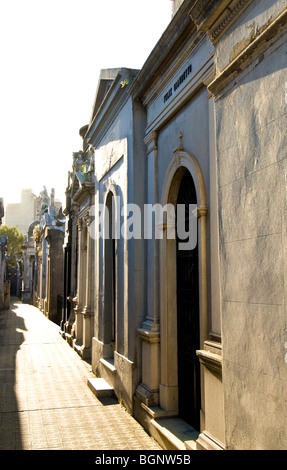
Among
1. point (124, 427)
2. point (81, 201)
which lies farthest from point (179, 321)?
point (81, 201)

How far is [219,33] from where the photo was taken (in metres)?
3.53

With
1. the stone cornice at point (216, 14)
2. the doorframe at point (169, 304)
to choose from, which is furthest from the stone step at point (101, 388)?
the stone cornice at point (216, 14)

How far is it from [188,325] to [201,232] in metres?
1.46

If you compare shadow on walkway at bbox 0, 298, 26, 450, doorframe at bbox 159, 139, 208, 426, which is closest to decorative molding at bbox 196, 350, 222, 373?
doorframe at bbox 159, 139, 208, 426

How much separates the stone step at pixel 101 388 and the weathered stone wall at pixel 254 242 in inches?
189

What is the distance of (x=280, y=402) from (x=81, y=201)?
11142 mm

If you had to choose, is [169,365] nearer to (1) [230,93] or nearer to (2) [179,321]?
(2) [179,321]

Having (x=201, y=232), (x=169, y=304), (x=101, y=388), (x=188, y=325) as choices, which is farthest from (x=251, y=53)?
(x=101, y=388)

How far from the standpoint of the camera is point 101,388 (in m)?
7.77

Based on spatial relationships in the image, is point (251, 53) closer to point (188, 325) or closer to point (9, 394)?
point (188, 325)

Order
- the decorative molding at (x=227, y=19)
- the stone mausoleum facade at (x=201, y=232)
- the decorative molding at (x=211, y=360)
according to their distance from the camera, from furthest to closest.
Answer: the decorative molding at (x=211, y=360), the decorative molding at (x=227, y=19), the stone mausoleum facade at (x=201, y=232)

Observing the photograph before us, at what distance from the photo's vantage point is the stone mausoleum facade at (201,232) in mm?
2812

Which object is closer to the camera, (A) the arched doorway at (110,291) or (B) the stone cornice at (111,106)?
(B) the stone cornice at (111,106)

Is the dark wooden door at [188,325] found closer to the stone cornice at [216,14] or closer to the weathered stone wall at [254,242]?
the weathered stone wall at [254,242]
